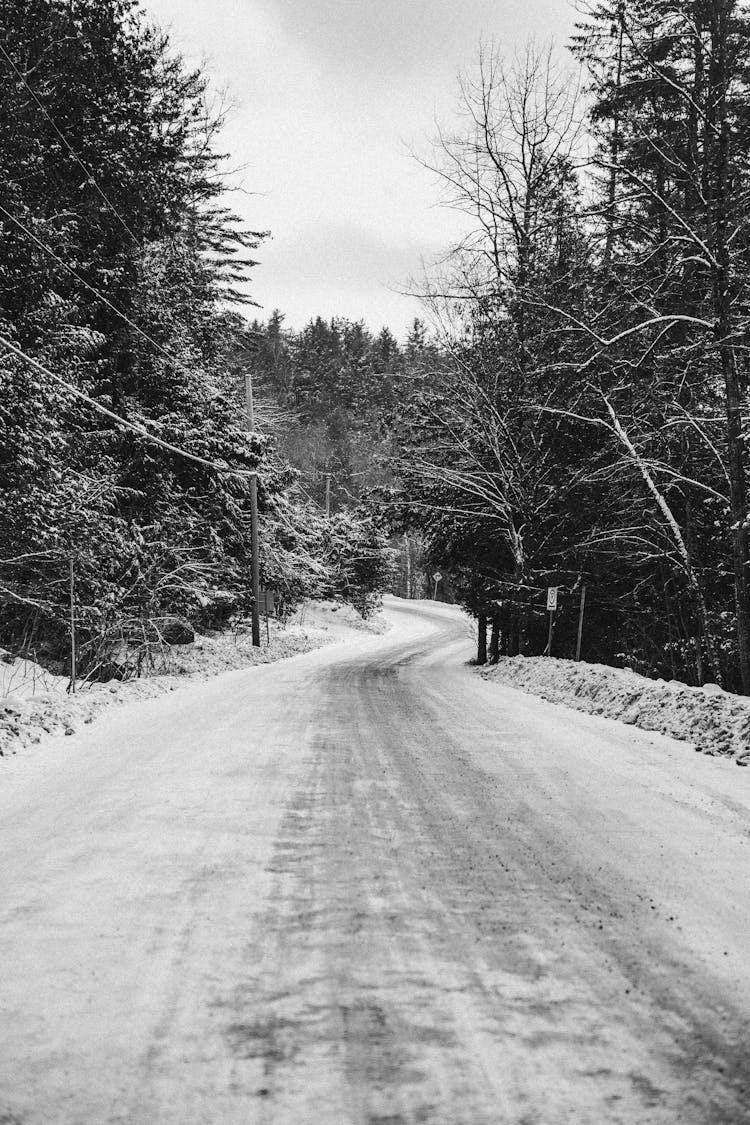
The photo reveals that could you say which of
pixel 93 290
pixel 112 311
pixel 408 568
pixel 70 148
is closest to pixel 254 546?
pixel 112 311

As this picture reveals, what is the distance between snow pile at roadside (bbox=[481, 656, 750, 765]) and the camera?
749cm

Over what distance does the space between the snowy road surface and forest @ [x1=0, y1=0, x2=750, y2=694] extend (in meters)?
6.61

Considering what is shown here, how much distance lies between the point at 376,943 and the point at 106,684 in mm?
10693

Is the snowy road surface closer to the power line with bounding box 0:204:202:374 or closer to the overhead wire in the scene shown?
the overhead wire

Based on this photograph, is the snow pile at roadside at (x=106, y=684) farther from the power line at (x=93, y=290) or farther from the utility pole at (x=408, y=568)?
the utility pole at (x=408, y=568)

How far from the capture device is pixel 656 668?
62.4 feet

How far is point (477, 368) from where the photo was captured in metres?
18.8

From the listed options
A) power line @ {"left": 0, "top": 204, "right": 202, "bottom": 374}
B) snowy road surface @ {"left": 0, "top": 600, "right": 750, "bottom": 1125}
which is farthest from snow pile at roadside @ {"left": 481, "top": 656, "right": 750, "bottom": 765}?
power line @ {"left": 0, "top": 204, "right": 202, "bottom": 374}

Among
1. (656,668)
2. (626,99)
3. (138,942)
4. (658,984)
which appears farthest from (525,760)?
(656,668)

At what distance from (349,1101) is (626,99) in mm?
13225

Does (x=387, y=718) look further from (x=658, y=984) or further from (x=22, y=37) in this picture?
(x=22, y=37)

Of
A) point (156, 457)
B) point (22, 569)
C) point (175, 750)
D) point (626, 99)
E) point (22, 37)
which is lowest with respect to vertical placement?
point (175, 750)


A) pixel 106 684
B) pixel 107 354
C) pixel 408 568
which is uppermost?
pixel 107 354

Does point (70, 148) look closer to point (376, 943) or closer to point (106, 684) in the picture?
point (106, 684)
